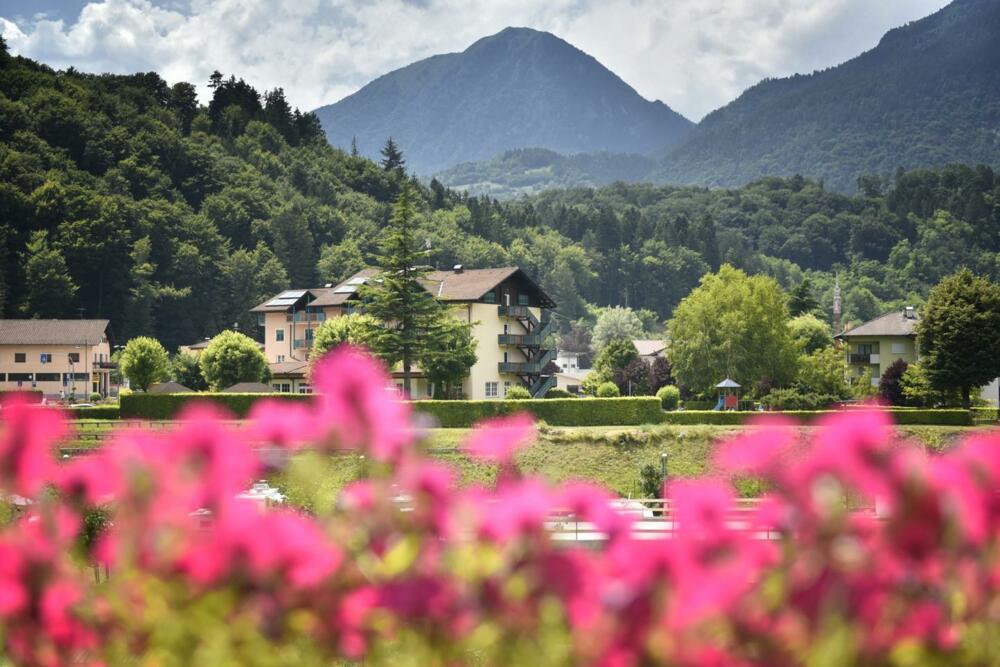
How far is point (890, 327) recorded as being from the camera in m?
81.1

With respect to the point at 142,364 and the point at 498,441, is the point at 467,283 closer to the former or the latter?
the point at 142,364

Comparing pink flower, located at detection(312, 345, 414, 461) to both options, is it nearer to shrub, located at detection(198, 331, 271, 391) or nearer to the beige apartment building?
the beige apartment building

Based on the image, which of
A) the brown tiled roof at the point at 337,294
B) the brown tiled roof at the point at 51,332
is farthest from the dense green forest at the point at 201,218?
the brown tiled roof at the point at 337,294

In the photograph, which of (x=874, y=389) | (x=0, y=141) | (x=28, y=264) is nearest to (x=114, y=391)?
(x=28, y=264)

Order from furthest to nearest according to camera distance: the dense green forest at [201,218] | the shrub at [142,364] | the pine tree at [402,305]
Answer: the dense green forest at [201,218] → the shrub at [142,364] → the pine tree at [402,305]

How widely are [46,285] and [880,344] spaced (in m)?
71.3

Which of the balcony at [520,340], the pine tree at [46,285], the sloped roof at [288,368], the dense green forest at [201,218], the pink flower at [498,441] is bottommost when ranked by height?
the pink flower at [498,441]

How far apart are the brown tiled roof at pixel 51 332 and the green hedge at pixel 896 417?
50.8 metres

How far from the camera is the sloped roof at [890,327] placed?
80.2m

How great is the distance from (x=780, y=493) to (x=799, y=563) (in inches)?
6.4

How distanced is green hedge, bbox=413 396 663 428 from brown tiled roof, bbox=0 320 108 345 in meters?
42.3

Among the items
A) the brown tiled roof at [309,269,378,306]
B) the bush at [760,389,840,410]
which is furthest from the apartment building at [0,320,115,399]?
the bush at [760,389,840,410]

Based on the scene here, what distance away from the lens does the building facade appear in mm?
80312

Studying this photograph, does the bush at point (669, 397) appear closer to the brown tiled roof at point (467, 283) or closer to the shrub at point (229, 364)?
the brown tiled roof at point (467, 283)
